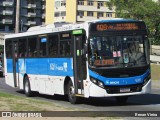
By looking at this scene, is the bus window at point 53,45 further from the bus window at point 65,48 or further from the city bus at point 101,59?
the bus window at point 65,48

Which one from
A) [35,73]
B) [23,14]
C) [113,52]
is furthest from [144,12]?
[23,14]

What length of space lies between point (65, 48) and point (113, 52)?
2.61m

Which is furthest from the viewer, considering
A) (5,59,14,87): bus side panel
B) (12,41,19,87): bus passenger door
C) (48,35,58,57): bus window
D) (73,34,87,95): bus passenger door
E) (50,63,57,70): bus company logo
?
(5,59,14,87): bus side panel

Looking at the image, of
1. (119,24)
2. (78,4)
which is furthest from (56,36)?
(78,4)

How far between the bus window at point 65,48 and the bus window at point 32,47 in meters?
2.88

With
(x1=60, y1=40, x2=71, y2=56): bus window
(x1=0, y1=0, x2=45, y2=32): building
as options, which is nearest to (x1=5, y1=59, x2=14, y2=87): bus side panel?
(x1=60, y1=40, x2=71, y2=56): bus window

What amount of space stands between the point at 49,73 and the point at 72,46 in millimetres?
2758

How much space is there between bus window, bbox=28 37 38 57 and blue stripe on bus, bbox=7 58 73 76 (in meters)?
0.23

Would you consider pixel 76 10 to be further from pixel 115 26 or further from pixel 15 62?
pixel 115 26

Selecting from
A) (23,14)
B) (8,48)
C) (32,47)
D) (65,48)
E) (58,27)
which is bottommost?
(8,48)

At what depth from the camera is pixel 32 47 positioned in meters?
22.7

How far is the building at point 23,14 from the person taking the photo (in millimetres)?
Answer: 136000

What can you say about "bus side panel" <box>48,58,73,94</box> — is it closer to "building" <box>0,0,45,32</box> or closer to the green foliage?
the green foliage

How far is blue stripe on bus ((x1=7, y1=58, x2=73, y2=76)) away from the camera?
63.3ft
